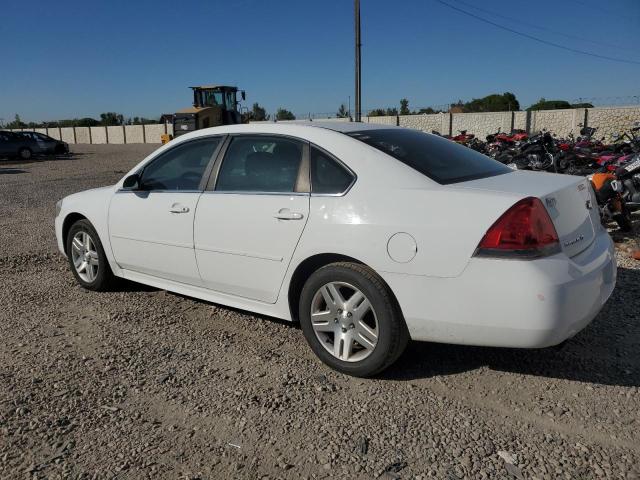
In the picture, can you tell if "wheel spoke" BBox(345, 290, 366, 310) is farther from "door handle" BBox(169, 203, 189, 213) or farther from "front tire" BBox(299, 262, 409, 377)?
"door handle" BBox(169, 203, 189, 213)

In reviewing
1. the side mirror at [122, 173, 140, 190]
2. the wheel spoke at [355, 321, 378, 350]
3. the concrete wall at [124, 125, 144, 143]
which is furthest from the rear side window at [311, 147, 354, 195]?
the concrete wall at [124, 125, 144, 143]

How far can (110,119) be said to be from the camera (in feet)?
241

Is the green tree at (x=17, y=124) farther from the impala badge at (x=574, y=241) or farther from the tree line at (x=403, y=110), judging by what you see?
the impala badge at (x=574, y=241)

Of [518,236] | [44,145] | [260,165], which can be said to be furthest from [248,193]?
[44,145]

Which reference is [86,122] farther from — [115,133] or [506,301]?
[506,301]

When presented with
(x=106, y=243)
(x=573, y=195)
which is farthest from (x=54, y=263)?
(x=573, y=195)

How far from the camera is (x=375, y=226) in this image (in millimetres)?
3066

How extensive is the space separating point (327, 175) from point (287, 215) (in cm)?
35

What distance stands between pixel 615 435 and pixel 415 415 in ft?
3.17

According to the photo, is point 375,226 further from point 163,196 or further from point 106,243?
point 106,243

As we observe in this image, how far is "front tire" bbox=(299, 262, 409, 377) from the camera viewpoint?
3100 millimetres

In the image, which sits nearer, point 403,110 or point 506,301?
point 506,301

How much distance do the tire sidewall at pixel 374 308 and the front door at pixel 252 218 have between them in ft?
0.81

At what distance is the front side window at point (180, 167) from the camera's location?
13.7 ft
